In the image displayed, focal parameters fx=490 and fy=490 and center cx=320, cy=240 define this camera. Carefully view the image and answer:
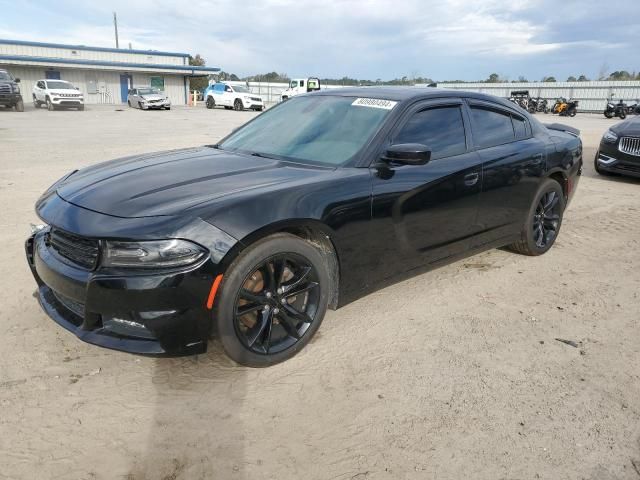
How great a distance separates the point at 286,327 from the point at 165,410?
0.80 meters

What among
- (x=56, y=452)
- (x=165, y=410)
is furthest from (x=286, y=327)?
(x=56, y=452)

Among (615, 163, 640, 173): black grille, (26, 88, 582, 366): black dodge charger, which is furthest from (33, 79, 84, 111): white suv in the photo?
(26, 88, 582, 366): black dodge charger

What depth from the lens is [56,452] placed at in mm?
2168

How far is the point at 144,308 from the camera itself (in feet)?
7.82

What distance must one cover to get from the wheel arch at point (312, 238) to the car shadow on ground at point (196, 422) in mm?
713

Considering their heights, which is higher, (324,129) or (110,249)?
(324,129)

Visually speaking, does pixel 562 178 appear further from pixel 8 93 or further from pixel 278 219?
pixel 8 93

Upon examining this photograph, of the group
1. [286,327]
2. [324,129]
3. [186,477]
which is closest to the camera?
[186,477]

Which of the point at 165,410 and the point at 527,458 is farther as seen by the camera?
the point at 165,410

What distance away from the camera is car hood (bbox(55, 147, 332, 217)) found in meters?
2.58

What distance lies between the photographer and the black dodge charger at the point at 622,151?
8.70 metres

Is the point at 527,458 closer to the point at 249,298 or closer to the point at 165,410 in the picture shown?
the point at 249,298

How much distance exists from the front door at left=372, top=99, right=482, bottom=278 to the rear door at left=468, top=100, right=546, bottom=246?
0.15 m

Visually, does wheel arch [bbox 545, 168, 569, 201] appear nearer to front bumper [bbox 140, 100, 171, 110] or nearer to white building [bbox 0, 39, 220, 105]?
front bumper [bbox 140, 100, 171, 110]
